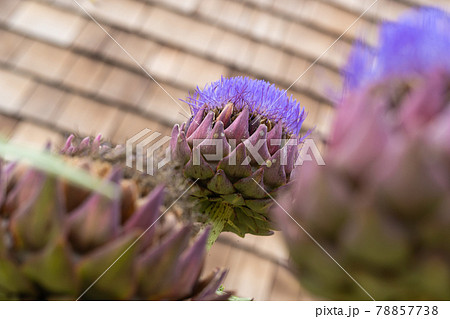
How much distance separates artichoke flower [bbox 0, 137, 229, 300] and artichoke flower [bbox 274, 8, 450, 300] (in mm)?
91

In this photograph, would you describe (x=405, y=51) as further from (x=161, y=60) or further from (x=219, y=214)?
(x=161, y=60)

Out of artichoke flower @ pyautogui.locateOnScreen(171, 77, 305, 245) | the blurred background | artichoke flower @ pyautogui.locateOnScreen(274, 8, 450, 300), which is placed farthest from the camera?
the blurred background

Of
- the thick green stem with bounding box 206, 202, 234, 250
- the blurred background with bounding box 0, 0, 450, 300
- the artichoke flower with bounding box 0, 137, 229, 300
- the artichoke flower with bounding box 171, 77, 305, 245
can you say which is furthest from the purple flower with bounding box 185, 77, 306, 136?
the blurred background with bounding box 0, 0, 450, 300

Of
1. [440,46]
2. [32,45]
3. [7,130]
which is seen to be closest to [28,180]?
[440,46]

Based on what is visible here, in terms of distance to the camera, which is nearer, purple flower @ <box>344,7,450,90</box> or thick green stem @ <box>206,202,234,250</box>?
purple flower @ <box>344,7,450,90</box>

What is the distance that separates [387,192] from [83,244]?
179mm

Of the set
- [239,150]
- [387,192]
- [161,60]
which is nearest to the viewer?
[387,192]

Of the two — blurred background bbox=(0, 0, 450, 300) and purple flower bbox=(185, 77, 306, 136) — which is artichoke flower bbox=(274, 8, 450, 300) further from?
blurred background bbox=(0, 0, 450, 300)

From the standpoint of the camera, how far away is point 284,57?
4.32 feet

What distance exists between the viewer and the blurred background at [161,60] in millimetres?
1169

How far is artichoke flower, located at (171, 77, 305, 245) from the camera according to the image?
1.70 ft

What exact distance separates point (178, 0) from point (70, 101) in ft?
1.32

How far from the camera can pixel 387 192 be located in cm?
24

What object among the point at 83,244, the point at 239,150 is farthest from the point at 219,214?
the point at 83,244
